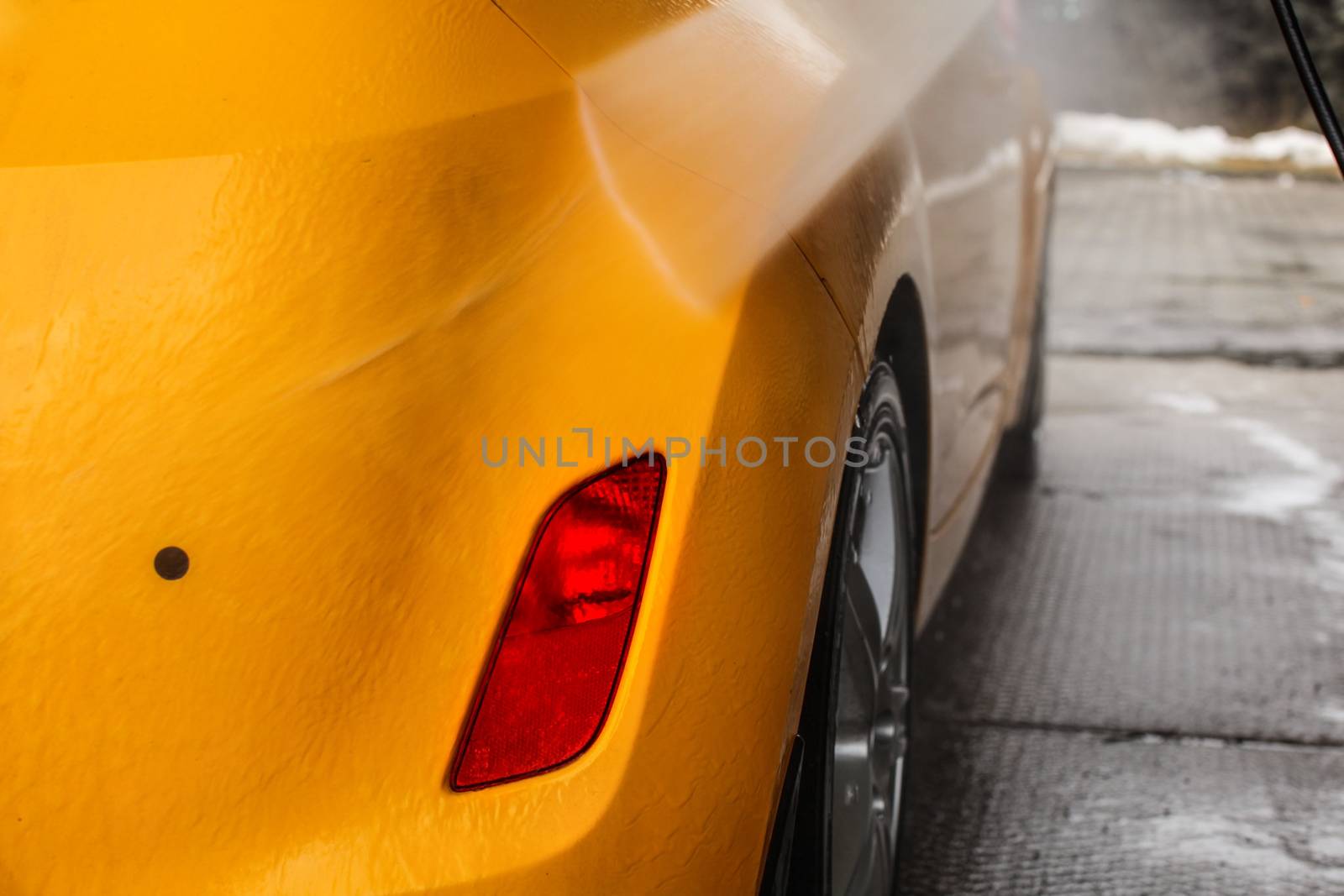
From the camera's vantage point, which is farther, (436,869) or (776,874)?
(776,874)

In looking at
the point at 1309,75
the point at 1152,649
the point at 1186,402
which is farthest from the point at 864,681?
the point at 1186,402

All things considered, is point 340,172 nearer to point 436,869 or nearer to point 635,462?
point 635,462

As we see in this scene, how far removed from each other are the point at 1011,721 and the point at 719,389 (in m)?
1.97

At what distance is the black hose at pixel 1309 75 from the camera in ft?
6.21

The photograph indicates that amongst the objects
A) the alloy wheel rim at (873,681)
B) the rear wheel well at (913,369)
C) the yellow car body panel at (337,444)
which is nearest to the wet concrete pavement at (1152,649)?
the alloy wheel rim at (873,681)

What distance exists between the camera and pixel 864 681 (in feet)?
6.63

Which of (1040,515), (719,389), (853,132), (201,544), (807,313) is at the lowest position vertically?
(201,544)

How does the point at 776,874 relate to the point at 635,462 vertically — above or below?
below

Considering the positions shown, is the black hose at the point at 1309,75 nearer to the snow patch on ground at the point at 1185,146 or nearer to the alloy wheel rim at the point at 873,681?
the alloy wheel rim at the point at 873,681

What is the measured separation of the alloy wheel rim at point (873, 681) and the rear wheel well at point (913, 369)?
4.7 inches

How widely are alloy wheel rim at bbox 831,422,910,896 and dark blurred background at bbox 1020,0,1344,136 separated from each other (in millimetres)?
15304

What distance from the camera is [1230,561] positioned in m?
3.99

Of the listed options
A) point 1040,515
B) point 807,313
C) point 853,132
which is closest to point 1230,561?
point 1040,515

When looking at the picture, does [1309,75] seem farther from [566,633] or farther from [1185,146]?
[1185,146]
